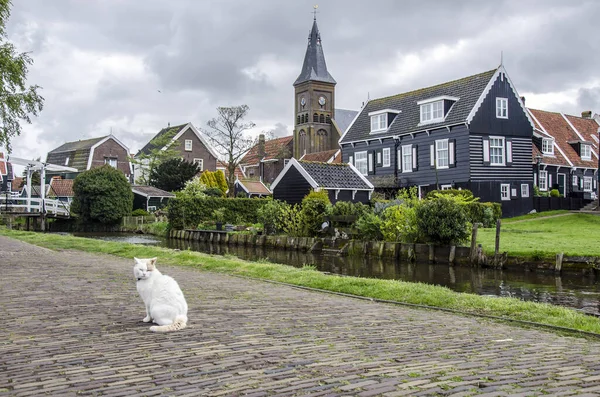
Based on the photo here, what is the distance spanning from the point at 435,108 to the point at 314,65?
43.7m

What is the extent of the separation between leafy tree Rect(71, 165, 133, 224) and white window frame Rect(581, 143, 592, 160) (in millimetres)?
40665

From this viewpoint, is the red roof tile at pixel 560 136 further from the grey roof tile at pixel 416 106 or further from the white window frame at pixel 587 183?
the grey roof tile at pixel 416 106

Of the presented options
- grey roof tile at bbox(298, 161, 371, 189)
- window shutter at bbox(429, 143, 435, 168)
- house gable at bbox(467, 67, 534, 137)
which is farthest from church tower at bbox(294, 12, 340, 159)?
grey roof tile at bbox(298, 161, 371, 189)

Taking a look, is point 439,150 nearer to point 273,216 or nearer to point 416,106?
point 416,106

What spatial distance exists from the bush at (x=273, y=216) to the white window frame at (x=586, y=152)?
29777 millimetres

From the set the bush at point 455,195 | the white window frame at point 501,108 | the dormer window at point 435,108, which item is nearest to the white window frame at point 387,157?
the dormer window at point 435,108

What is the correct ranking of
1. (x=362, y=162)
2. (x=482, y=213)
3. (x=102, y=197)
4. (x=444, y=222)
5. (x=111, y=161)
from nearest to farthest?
(x=444, y=222) < (x=482, y=213) < (x=362, y=162) < (x=102, y=197) < (x=111, y=161)

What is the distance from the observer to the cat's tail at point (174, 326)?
6849mm

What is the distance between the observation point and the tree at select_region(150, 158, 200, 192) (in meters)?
63.8

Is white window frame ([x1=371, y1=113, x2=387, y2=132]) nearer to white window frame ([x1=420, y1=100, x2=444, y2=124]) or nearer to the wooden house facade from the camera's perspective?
the wooden house facade

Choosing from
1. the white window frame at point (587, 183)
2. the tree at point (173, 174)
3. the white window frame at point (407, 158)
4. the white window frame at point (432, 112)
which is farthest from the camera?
the tree at point (173, 174)

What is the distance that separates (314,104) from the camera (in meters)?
82.9

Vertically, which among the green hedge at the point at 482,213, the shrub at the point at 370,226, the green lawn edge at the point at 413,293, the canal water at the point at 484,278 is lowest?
the canal water at the point at 484,278

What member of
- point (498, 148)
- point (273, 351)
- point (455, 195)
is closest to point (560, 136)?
point (498, 148)
